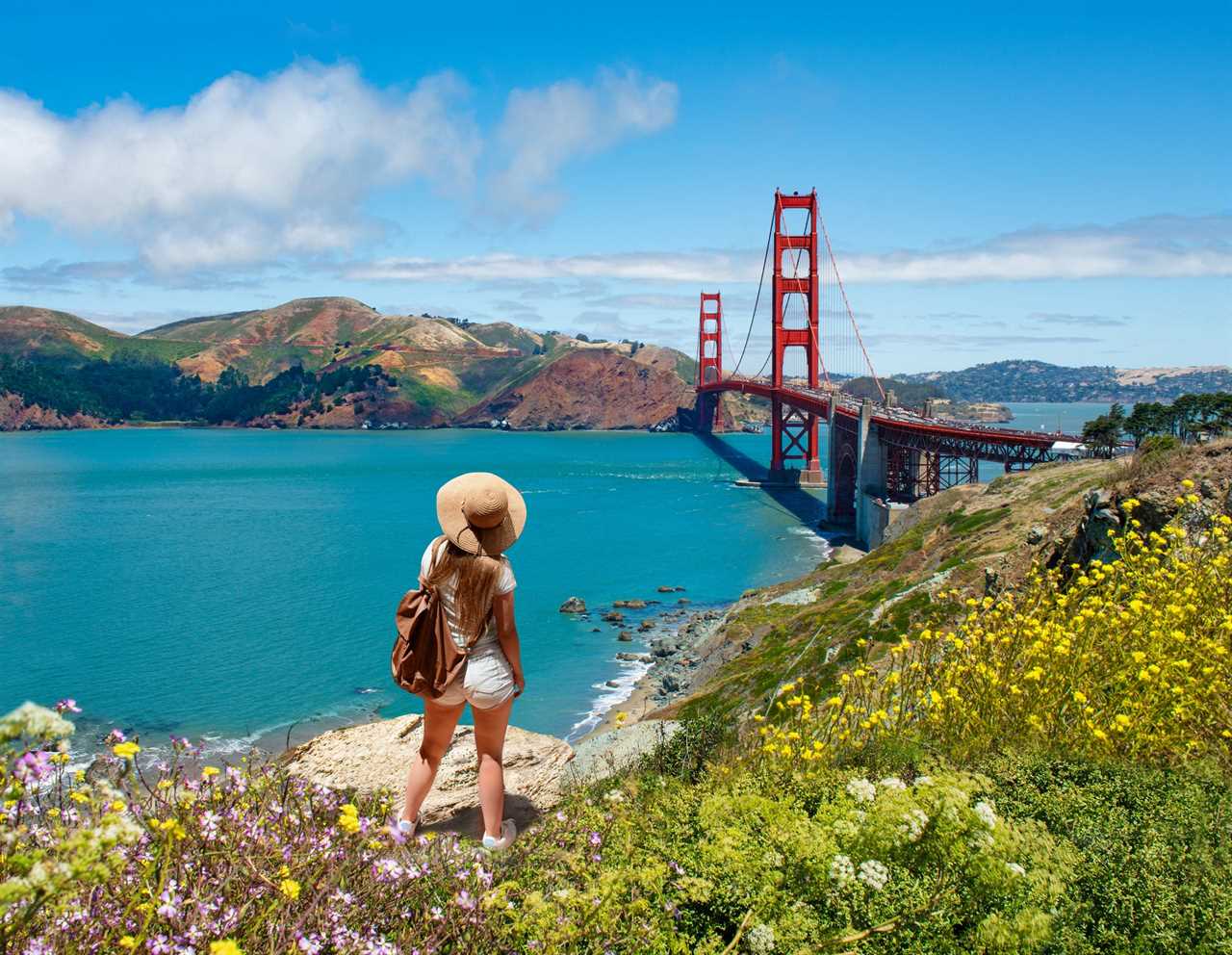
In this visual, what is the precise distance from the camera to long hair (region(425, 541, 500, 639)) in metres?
5.31

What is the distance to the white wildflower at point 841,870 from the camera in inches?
135

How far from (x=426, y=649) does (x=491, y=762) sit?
2.60ft

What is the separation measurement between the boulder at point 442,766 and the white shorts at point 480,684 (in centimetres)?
132

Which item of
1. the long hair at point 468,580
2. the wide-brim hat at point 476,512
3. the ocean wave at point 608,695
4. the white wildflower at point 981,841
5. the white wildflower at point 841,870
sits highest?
the wide-brim hat at point 476,512

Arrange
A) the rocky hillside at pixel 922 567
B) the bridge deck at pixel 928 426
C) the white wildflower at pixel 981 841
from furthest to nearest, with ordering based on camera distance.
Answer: the bridge deck at pixel 928 426 → the rocky hillside at pixel 922 567 → the white wildflower at pixel 981 841

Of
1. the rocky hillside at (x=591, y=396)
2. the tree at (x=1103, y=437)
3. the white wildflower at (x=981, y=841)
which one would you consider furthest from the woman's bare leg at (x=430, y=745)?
the rocky hillside at (x=591, y=396)

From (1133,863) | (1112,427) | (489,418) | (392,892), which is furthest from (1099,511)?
(489,418)

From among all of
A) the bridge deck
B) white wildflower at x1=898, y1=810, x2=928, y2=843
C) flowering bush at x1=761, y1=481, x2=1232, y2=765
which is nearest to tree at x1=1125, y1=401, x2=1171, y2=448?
the bridge deck

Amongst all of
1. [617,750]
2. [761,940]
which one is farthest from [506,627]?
[617,750]

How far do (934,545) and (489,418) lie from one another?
6557 inches

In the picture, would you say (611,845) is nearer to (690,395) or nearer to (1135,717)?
(1135,717)

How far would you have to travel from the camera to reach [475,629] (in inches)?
→ 212

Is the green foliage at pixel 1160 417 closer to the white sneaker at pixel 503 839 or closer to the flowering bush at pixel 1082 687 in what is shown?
the flowering bush at pixel 1082 687

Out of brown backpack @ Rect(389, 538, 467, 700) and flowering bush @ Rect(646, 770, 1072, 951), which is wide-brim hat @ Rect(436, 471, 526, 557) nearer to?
brown backpack @ Rect(389, 538, 467, 700)
